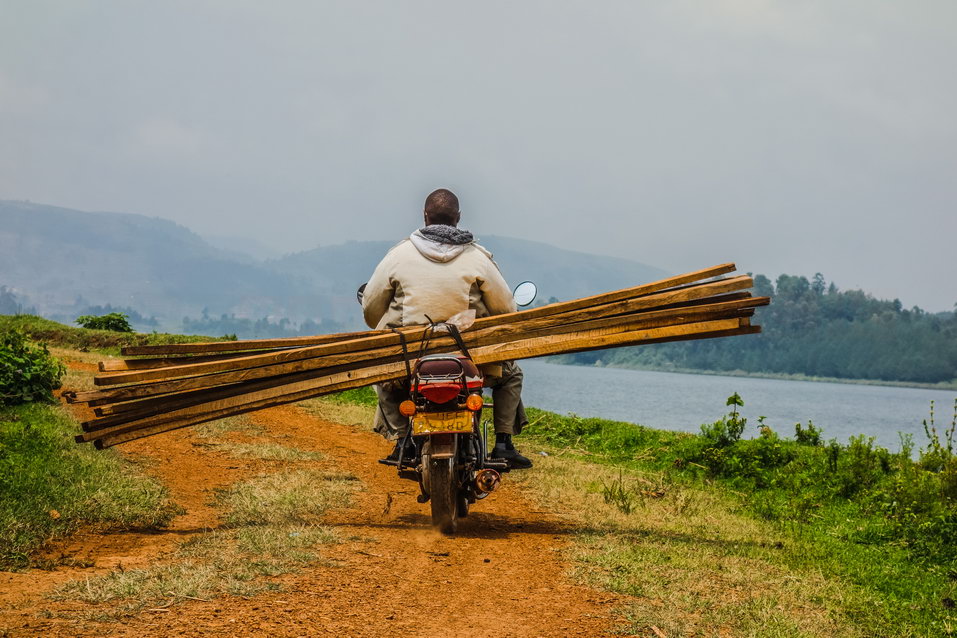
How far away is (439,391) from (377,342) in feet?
2.85

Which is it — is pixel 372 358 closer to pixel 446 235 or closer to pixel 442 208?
pixel 446 235

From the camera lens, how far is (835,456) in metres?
9.61

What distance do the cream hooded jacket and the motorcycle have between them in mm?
525

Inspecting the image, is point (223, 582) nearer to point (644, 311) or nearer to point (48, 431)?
point (644, 311)

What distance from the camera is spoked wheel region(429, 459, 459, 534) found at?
531cm

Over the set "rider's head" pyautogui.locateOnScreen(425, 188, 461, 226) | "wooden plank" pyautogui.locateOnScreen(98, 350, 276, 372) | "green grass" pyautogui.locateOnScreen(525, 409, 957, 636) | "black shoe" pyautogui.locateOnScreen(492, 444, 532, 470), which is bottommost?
"green grass" pyautogui.locateOnScreen(525, 409, 957, 636)

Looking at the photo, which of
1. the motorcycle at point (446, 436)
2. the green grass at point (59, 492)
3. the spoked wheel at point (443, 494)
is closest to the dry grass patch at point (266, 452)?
the green grass at point (59, 492)

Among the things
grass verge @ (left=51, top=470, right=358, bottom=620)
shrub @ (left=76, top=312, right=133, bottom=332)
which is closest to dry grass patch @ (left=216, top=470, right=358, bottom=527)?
grass verge @ (left=51, top=470, right=358, bottom=620)

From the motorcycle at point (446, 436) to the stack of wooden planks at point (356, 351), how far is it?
1.23 feet

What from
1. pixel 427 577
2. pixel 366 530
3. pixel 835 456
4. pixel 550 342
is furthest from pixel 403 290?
pixel 835 456

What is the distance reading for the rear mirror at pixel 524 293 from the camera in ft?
19.9

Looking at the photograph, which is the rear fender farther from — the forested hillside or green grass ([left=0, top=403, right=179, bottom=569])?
the forested hillside

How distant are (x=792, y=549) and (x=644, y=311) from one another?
1961 mm

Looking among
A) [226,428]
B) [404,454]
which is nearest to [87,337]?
[226,428]
